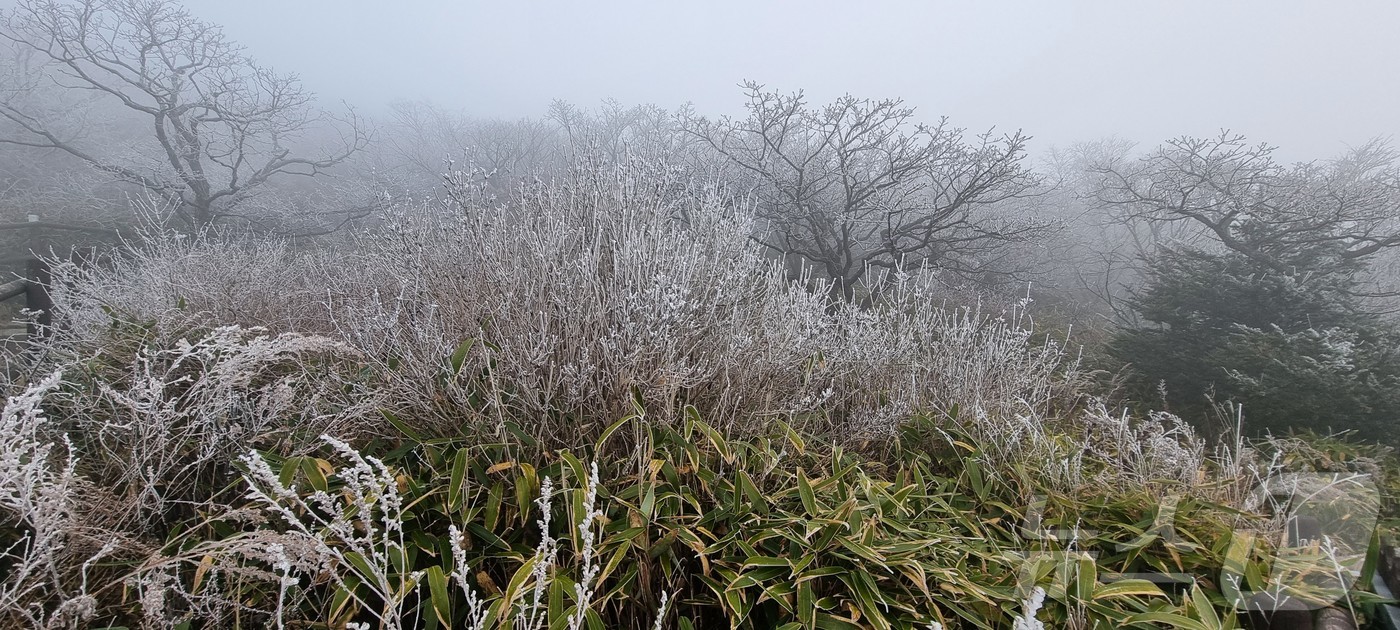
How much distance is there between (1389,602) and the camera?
1430 mm

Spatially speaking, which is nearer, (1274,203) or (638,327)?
(638,327)

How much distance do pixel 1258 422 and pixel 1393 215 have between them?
170 inches

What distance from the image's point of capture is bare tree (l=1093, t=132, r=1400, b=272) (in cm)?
530

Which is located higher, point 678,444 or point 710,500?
point 678,444

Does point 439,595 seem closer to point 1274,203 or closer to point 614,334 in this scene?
point 614,334

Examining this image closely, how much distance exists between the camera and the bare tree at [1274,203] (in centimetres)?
530

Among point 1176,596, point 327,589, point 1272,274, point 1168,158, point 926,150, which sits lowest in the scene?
point 327,589

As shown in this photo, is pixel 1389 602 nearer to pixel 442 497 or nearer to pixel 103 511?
pixel 442 497

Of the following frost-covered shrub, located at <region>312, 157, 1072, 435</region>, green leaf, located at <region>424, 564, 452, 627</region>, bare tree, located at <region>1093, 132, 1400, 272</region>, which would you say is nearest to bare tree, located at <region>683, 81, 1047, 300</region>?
bare tree, located at <region>1093, 132, 1400, 272</region>

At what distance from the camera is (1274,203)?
6.53 m

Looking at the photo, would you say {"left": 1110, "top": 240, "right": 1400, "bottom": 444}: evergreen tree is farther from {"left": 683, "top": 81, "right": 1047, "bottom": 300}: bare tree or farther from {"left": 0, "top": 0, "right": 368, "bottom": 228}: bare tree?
{"left": 0, "top": 0, "right": 368, "bottom": 228}: bare tree

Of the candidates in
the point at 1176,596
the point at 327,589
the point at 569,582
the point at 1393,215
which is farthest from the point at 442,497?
the point at 1393,215

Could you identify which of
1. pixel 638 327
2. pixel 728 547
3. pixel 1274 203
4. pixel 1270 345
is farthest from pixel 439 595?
pixel 1274 203

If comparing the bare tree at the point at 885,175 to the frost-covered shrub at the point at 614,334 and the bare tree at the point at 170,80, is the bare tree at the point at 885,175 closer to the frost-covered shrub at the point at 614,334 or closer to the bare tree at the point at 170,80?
the frost-covered shrub at the point at 614,334
